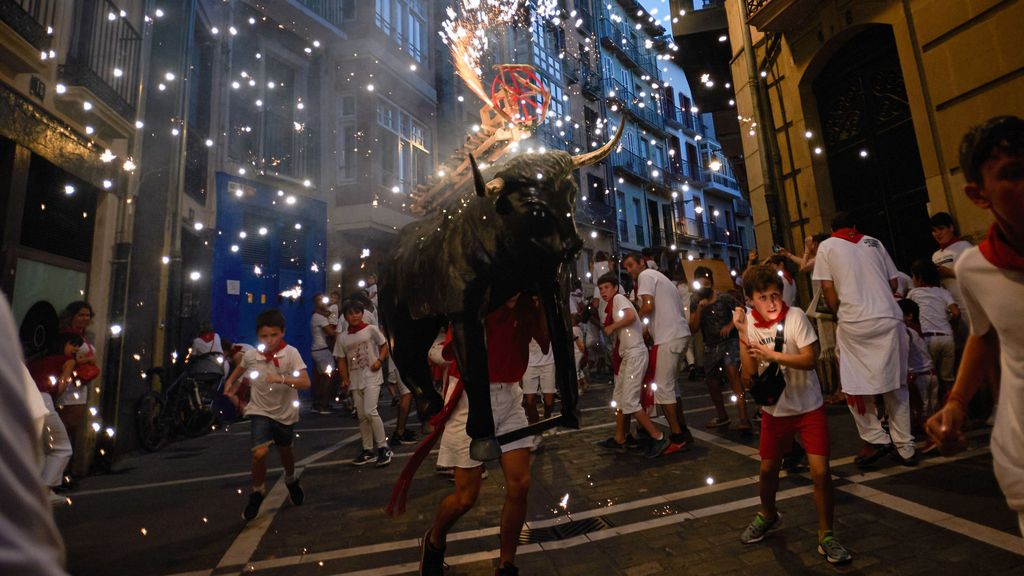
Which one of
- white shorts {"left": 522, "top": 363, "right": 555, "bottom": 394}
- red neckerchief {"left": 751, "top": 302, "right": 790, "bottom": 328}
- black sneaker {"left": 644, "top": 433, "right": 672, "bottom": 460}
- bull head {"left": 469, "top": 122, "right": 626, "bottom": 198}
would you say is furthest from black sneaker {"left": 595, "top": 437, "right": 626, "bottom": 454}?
bull head {"left": 469, "top": 122, "right": 626, "bottom": 198}

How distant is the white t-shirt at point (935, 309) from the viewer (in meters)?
5.36

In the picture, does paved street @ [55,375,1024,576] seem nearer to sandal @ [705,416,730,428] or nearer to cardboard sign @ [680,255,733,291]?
sandal @ [705,416,730,428]

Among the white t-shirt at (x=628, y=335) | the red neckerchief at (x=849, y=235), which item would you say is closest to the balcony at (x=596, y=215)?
the white t-shirt at (x=628, y=335)

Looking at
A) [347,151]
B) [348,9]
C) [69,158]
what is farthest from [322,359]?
[348,9]

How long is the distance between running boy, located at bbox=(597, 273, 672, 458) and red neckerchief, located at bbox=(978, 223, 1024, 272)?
398 cm

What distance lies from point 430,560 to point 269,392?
274 centimetres

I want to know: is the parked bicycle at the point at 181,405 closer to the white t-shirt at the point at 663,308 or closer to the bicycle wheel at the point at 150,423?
the bicycle wheel at the point at 150,423

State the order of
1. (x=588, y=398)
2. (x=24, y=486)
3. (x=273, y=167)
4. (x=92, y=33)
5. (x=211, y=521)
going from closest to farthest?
(x=24, y=486) < (x=211, y=521) < (x=92, y=33) < (x=588, y=398) < (x=273, y=167)

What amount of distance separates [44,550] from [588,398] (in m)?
9.97

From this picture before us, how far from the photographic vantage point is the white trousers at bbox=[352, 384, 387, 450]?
588 centimetres

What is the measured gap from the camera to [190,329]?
10.7m

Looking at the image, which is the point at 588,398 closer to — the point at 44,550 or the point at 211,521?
the point at 211,521

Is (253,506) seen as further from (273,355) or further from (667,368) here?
(667,368)

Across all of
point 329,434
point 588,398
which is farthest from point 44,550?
point 588,398
